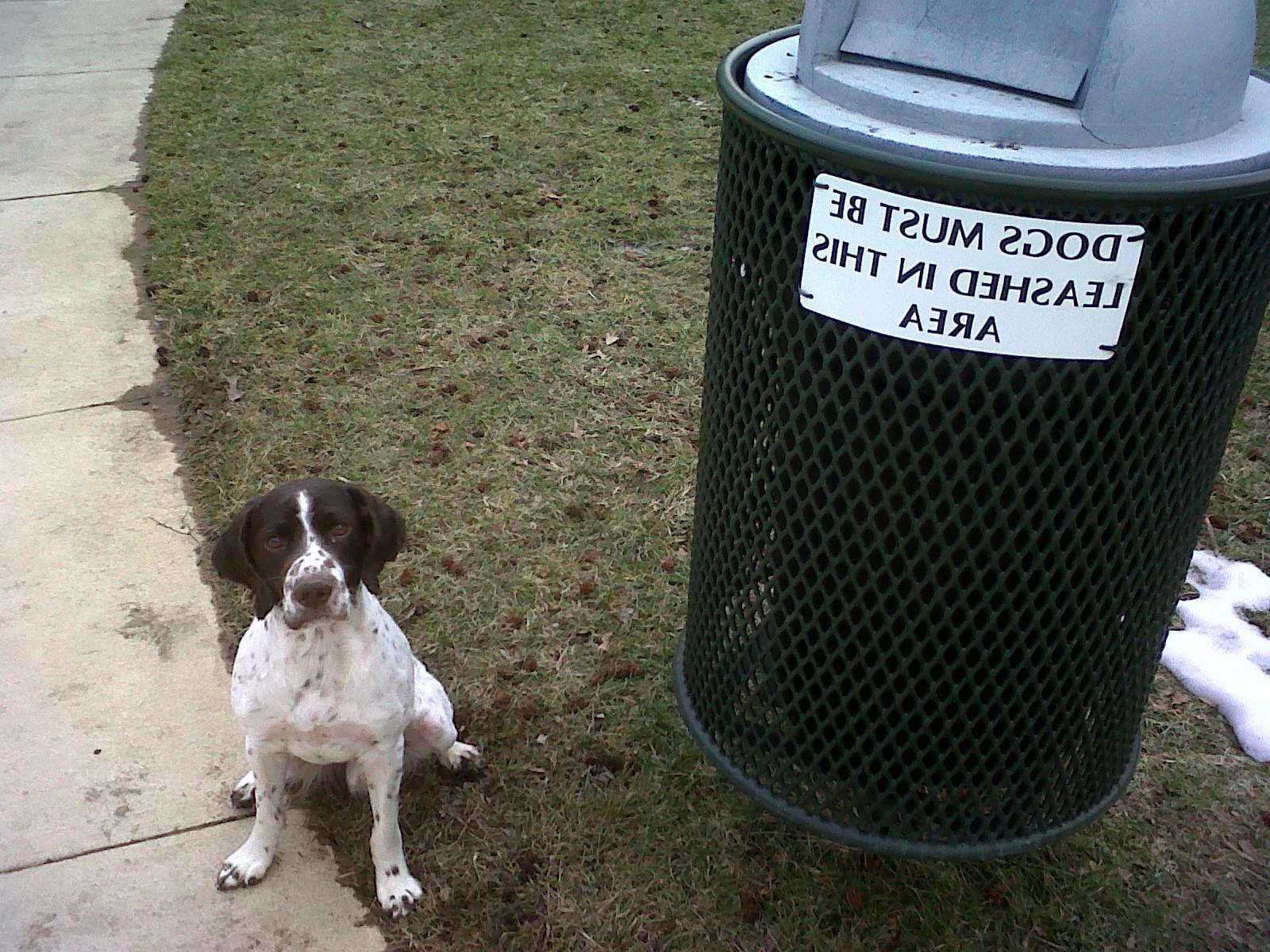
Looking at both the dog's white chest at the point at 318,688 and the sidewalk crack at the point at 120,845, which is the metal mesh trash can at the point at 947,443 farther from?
the sidewalk crack at the point at 120,845

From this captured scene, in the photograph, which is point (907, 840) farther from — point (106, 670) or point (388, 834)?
point (106, 670)

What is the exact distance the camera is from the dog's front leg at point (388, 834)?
2.57 meters

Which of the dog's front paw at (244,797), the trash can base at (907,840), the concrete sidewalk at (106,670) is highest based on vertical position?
the trash can base at (907,840)

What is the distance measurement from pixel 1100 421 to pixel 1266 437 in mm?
2724

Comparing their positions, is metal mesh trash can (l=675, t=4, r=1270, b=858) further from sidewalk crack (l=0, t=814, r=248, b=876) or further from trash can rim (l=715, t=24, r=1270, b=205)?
sidewalk crack (l=0, t=814, r=248, b=876)

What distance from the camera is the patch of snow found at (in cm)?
312

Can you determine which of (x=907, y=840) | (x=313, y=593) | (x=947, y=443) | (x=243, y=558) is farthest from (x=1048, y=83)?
(x=243, y=558)

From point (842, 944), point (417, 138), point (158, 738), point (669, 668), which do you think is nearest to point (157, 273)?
point (417, 138)

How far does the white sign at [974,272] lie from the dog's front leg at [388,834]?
1430 millimetres

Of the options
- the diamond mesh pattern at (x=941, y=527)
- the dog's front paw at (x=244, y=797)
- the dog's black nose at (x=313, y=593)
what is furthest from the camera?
the dog's front paw at (x=244, y=797)

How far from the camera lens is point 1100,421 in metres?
1.89

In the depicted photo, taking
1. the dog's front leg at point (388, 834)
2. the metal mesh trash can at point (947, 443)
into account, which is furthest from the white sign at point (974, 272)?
the dog's front leg at point (388, 834)

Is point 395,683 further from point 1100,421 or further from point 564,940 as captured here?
point 1100,421

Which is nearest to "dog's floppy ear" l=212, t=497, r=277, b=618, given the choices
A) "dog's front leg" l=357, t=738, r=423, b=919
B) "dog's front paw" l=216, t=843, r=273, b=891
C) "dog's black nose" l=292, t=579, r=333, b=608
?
"dog's black nose" l=292, t=579, r=333, b=608
